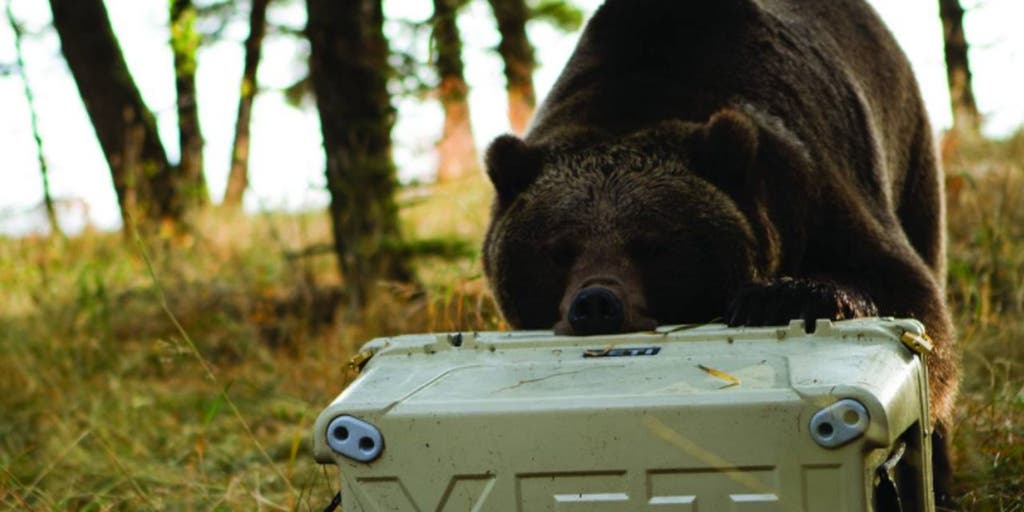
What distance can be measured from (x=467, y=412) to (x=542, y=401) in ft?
0.48

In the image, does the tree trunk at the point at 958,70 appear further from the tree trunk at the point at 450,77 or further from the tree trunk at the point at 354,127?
the tree trunk at the point at 354,127

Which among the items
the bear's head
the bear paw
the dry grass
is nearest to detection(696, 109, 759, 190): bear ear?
the bear's head

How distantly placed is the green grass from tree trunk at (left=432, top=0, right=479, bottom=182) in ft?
2.96

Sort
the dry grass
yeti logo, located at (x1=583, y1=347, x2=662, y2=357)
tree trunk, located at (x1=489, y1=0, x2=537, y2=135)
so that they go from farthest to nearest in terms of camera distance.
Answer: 1. tree trunk, located at (x1=489, y1=0, x2=537, y2=135)
2. the dry grass
3. yeti logo, located at (x1=583, y1=347, x2=662, y2=357)

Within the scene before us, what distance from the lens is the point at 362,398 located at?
285 cm

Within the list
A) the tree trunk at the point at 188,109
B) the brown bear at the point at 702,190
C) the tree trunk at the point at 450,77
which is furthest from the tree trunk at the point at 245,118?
the brown bear at the point at 702,190

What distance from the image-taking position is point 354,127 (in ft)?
28.0

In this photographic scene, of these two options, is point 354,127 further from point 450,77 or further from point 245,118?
point 245,118

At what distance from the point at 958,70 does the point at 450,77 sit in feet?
17.9

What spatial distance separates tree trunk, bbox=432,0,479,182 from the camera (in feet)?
29.4

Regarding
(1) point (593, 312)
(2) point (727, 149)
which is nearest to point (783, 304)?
(1) point (593, 312)

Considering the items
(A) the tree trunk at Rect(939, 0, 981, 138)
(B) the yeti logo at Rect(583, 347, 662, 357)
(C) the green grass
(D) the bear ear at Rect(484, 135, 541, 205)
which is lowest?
(C) the green grass

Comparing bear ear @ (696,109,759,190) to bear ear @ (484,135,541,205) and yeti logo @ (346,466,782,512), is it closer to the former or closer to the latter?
bear ear @ (484,135,541,205)

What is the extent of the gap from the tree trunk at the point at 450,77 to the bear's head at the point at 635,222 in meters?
2.14
